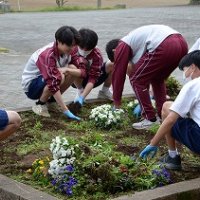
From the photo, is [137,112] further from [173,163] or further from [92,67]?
[173,163]

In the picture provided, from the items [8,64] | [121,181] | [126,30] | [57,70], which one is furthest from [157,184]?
[126,30]

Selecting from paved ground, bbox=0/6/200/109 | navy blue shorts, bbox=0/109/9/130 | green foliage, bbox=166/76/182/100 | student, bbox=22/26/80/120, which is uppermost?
navy blue shorts, bbox=0/109/9/130

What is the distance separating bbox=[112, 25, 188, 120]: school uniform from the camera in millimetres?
6230

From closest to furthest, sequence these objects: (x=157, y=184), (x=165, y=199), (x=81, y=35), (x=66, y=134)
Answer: (x=165, y=199)
(x=157, y=184)
(x=66, y=134)
(x=81, y=35)

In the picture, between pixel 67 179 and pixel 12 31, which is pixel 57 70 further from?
pixel 12 31

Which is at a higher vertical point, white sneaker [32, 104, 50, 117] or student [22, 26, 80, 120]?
student [22, 26, 80, 120]

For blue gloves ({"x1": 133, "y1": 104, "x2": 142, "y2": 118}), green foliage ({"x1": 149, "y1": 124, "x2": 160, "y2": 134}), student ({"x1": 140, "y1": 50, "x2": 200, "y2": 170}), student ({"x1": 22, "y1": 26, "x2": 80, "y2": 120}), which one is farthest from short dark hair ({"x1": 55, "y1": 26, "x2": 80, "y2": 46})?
student ({"x1": 140, "y1": 50, "x2": 200, "y2": 170})

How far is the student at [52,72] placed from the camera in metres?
6.52

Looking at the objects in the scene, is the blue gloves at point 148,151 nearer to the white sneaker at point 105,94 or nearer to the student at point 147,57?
the student at point 147,57

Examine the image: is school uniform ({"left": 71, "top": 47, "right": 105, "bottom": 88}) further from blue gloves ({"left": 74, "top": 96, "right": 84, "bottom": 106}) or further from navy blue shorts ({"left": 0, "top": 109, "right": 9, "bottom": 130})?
navy blue shorts ({"left": 0, "top": 109, "right": 9, "bottom": 130})

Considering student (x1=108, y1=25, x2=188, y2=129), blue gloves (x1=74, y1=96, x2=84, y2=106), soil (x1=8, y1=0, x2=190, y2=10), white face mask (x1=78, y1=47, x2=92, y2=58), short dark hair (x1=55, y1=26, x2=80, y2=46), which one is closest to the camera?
student (x1=108, y1=25, x2=188, y2=129)

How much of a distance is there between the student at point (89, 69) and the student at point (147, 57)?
646 millimetres

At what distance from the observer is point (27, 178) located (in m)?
4.66

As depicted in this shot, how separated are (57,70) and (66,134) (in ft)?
2.99
